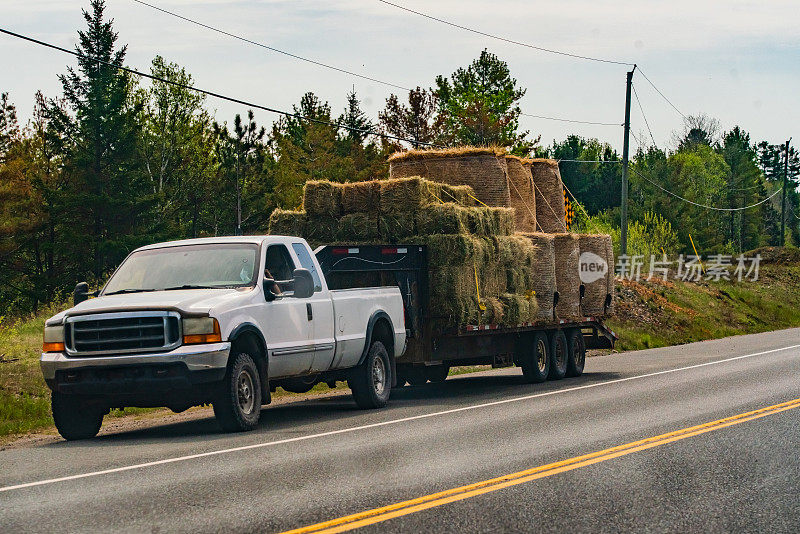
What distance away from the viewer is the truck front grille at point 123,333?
39.0ft

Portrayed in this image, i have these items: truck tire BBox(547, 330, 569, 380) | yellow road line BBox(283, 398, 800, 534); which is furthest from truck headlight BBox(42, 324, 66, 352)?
truck tire BBox(547, 330, 569, 380)

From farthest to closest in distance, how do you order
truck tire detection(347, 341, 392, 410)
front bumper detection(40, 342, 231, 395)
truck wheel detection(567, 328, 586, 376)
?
truck wheel detection(567, 328, 586, 376)
truck tire detection(347, 341, 392, 410)
front bumper detection(40, 342, 231, 395)

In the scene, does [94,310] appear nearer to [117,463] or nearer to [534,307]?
[117,463]

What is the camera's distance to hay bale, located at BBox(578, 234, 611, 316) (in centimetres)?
2356

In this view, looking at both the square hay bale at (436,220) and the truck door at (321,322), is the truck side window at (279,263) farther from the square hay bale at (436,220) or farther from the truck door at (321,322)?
the square hay bale at (436,220)

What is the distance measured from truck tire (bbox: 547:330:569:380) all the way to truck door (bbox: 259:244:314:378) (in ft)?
26.7

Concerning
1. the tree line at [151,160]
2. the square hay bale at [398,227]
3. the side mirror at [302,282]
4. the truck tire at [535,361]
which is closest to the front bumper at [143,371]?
the side mirror at [302,282]

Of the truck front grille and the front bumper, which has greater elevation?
the truck front grille

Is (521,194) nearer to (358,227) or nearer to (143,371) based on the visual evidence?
(358,227)

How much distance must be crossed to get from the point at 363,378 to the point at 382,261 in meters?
2.38

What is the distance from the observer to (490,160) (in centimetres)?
2162

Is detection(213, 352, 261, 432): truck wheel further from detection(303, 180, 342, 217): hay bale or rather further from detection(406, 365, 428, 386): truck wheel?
detection(406, 365, 428, 386): truck wheel

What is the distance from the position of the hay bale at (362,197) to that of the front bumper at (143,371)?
245 inches

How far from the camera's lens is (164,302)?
39.6 feet
